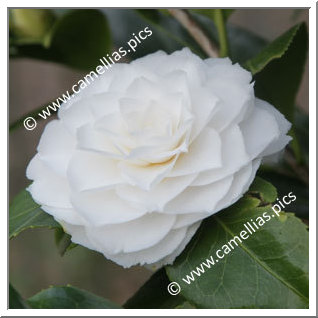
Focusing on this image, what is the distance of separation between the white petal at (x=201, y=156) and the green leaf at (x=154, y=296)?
0.12 metres

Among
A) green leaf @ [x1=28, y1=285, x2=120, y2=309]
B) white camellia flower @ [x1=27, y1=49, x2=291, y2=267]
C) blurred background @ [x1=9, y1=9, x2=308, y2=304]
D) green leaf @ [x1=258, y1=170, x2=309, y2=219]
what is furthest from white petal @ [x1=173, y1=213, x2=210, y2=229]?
blurred background @ [x1=9, y1=9, x2=308, y2=304]

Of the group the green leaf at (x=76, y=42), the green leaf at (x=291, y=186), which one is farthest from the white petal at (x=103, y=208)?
the green leaf at (x=76, y=42)

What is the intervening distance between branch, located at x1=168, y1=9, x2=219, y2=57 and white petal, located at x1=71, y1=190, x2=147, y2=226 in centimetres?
26

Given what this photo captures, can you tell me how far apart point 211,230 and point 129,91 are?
4.7 inches

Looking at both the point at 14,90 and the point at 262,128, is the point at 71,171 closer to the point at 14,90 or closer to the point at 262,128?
the point at 262,128

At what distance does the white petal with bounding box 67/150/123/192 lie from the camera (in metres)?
0.41

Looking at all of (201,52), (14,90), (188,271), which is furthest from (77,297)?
(14,90)

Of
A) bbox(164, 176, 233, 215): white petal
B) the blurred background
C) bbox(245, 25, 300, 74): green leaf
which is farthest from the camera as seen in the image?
the blurred background

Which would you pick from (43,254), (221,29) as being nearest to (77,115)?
(221,29)

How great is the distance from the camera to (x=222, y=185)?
0.40 m

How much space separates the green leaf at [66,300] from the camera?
0.45 meters

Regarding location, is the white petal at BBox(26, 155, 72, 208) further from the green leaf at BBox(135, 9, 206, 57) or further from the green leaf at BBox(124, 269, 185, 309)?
the green leaf at BBox(135, 9, 206, 57)

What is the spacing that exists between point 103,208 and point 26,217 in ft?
0.33

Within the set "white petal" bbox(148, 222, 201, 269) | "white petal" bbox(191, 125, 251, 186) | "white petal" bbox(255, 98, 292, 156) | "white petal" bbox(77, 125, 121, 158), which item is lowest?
"white petal" bbox(148, 222, 201, 269)
